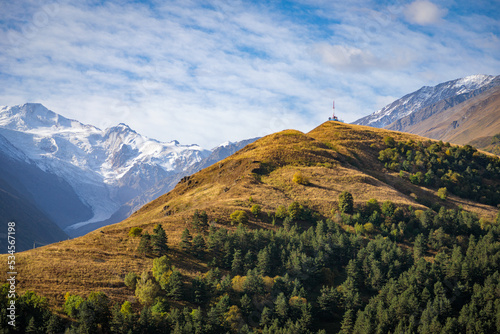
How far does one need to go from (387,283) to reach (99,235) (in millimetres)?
65561

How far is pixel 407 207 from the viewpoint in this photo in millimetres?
107750

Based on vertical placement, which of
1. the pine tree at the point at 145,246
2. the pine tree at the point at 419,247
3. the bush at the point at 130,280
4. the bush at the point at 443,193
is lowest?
the bush at the point at 130,280

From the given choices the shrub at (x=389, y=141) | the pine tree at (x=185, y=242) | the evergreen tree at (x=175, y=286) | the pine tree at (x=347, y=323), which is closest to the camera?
the pine tree at (x=347, y=323)

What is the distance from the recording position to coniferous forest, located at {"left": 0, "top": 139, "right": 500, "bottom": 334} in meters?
59.2

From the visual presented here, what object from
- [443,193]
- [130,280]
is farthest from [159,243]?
[443,193]

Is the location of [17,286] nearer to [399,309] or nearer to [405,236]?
[399,309]

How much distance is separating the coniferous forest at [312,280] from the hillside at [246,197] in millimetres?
3655

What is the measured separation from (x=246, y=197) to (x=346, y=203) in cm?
2954

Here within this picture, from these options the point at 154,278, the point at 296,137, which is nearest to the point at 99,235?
the point at 154,278

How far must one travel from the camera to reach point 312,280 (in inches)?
3108

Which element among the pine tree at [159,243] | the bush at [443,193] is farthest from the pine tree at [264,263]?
the bush at [443,193]

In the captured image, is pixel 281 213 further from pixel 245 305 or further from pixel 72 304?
pixel 72 304

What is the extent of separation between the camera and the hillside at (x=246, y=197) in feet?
219

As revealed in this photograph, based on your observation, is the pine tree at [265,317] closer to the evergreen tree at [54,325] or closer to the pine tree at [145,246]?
the pine tree at [145,246]
